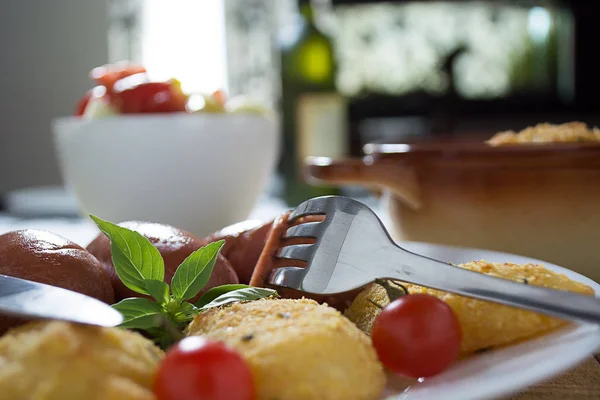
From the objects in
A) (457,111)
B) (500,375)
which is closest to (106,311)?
(500,375)

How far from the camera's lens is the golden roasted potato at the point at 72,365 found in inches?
14.4

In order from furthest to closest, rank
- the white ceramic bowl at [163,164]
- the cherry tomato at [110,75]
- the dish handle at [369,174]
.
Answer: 1. the cherry tomato at [110,75]
2. the white ceramic bowl at [163,164]
3. the dish handle at [369,174]

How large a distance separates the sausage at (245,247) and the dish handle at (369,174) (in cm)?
15

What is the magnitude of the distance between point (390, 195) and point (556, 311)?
61 cm

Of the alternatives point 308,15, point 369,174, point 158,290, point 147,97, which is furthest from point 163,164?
point 308,15

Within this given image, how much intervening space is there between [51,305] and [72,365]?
0.24 ft

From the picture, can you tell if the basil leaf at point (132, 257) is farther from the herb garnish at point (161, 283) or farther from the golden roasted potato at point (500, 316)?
the golden roasted potato at point (500, 316)

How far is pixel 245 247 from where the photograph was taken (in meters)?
0.79

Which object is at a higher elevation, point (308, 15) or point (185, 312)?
point (308, 15)

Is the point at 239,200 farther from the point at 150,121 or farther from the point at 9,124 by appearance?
the point at 9,124

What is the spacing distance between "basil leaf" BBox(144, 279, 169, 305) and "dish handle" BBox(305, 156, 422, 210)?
410 millimetres

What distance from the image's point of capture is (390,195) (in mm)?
1048

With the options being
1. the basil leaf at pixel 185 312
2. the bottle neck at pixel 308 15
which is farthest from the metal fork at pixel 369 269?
the bottle neck at pixel 308 15

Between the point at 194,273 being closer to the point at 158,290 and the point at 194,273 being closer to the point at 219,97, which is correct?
the point at 158,290
